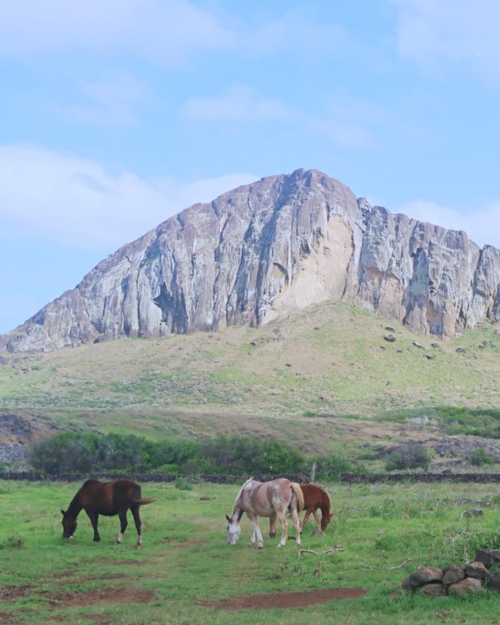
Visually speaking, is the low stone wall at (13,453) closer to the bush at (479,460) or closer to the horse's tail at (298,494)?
the bush at (479,460)

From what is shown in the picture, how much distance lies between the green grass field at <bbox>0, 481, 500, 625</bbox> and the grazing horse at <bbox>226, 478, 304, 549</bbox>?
377 mm

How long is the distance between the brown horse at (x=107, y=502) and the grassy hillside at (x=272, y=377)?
1937 inches

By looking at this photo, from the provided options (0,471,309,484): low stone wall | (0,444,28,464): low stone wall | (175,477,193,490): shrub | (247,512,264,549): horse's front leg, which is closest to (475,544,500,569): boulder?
(247,512,264,549): horse's front leg

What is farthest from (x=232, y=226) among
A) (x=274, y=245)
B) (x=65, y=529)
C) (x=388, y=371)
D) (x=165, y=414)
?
(x=65, y=529)

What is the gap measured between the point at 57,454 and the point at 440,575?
34.1 metres

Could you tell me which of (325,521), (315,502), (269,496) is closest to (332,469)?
(325,521)

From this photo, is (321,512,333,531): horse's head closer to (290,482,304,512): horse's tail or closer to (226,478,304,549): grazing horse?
(226,478,304,549): grazing horse

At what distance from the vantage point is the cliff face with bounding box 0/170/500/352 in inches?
5300

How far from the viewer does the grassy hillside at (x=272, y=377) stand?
76.7 m

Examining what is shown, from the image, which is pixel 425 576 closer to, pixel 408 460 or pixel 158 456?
pixel 408 460

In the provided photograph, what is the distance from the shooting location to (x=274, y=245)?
139 meters

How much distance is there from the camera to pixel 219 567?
49.5 feet

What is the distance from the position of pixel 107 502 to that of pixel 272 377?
8610cm

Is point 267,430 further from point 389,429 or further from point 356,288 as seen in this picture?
point 356,288
